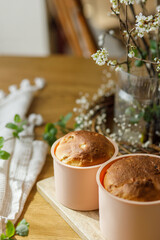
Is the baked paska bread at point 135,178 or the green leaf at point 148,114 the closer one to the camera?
the baked paska bread at point 135,178

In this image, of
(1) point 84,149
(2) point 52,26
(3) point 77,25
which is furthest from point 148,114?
(2) point 52,26

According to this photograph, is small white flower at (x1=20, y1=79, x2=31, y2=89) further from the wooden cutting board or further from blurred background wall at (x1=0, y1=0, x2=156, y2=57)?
blurred background wall at (x1=0, y1=0, x2=156, y2=57)

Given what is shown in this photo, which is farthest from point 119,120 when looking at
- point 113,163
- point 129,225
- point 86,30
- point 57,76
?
point 86,30

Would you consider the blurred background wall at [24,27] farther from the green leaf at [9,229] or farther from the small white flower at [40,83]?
the green leaf at [9,229]

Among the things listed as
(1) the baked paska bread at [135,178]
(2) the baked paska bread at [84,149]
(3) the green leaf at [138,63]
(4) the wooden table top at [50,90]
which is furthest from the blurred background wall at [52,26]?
(1) the baked paska bread at [135,178]

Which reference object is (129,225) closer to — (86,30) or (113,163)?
(113,163)

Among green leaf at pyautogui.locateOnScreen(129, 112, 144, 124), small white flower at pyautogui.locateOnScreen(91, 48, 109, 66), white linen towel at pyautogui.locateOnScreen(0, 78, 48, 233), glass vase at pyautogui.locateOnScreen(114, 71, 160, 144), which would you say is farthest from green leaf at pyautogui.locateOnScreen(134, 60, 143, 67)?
white linen towel at pyautogui.locateOnScreen(0, 78, 48, 233)

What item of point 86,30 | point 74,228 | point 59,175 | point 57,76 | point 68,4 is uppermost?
point 68,4
